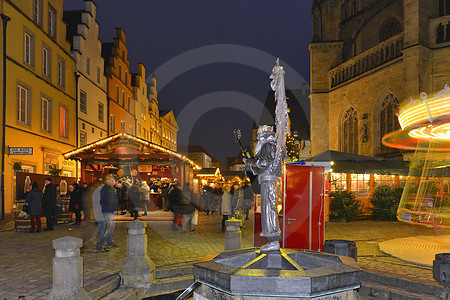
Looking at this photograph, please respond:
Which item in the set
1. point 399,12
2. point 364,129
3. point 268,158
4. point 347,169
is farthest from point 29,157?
point 399,12

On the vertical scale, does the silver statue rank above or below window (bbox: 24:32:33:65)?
below

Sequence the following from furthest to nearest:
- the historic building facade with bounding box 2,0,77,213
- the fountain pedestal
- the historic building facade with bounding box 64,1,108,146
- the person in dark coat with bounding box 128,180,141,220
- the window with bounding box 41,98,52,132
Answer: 1. the historic building facade with bounding box 64,1,108,146
2. the window with bounding box 41,98,52,132
3. the historic building facade with bounding box 2,0,77,213
4. the person in dark coat with bounding box 128,180,141,220
5. the fountain pedestal

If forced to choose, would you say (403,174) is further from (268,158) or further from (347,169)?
(268,158)

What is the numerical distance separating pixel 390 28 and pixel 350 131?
7.81 metres

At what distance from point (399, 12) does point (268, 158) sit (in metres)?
26.5

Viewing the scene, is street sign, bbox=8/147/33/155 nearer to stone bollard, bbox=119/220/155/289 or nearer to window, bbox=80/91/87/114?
stone bollard, bbox=119/220/155/289

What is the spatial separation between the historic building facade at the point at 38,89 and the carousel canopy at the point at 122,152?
2059 mm

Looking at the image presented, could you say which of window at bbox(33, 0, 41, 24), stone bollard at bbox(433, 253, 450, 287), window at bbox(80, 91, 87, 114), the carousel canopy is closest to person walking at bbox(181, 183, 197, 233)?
the carousel canopy

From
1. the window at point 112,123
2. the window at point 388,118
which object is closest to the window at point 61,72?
the window at point 112,123

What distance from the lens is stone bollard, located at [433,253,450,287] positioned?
248 inches

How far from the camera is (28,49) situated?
20531mm

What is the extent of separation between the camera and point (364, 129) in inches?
1056

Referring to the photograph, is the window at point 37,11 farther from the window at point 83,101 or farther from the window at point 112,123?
the window at point 112,123

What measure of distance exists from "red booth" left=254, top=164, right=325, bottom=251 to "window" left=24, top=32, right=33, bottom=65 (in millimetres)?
17026
